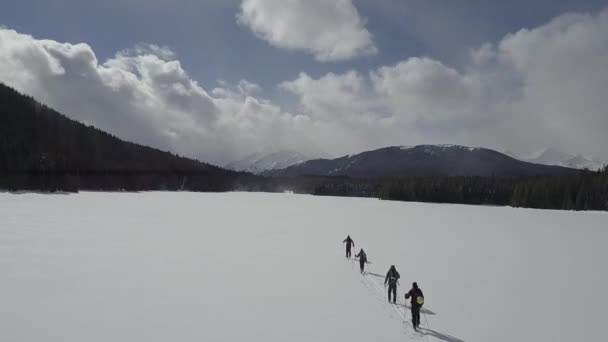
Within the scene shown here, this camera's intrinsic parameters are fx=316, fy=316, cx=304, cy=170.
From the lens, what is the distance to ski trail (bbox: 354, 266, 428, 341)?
10680 millimetres

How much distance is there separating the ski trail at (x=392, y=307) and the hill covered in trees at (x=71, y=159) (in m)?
93.1

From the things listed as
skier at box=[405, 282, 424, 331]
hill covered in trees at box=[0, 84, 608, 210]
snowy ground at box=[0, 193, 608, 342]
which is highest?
hill covered in trees at box=[0, 84, 608, 210]

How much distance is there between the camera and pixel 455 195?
122m

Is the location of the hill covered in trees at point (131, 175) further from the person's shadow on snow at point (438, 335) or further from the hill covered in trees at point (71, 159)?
the person's shadow on snow at point (438, 335)

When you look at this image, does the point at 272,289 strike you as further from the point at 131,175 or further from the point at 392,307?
the point at 131,175

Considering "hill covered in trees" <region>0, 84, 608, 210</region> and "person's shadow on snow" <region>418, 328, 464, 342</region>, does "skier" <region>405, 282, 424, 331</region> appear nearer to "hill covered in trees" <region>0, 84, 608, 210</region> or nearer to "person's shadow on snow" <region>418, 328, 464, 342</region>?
"person's shadow on snow" <region>418, 328, 464, 342</region>

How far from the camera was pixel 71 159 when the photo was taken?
103 metres

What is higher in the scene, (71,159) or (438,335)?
(71,159)

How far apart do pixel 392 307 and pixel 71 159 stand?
393ft

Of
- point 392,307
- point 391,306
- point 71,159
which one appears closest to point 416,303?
point 392,307

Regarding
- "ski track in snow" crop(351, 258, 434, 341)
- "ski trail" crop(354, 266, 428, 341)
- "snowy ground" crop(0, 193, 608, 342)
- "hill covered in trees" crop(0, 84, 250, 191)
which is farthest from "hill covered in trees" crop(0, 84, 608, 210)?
"ski trail" crop(354, 266, 428, 341)

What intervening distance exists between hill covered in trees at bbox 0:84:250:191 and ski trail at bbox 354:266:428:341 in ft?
305

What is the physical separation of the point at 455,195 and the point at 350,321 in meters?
124

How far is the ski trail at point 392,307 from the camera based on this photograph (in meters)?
10.7
